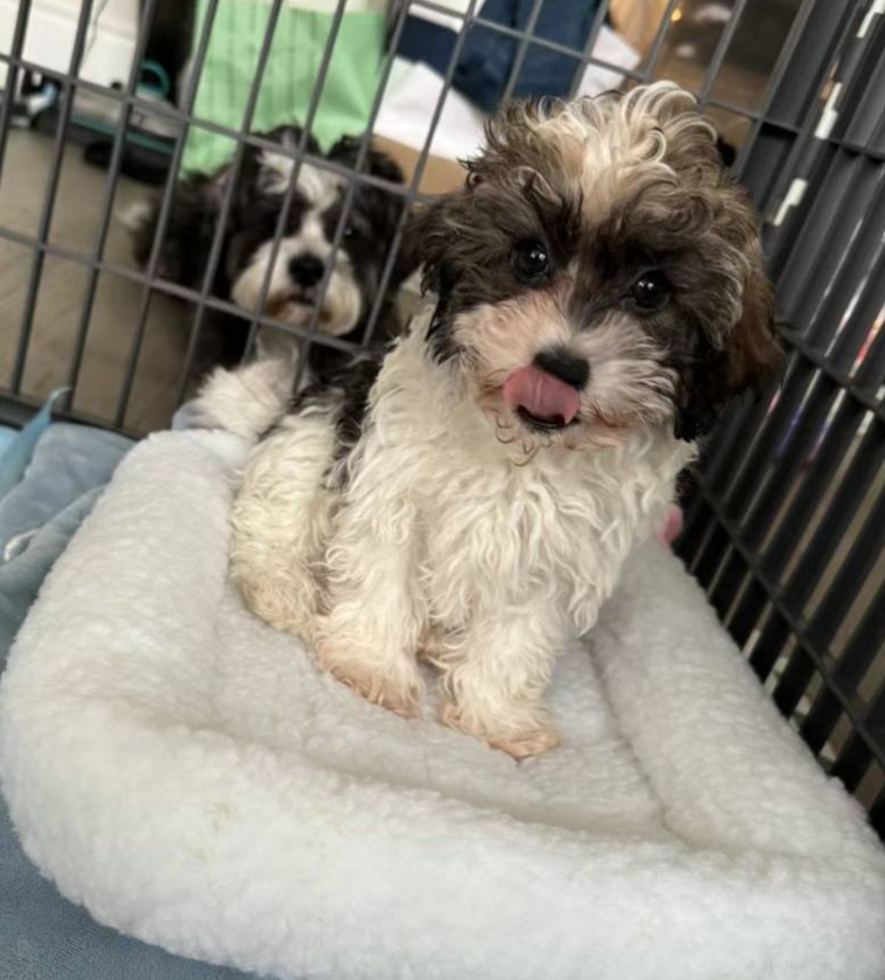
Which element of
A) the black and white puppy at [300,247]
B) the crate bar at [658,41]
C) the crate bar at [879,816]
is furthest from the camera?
the black and white puppy at [300,247]

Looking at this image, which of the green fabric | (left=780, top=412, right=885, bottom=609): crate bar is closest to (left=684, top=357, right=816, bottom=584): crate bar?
(left=780, top=412, right=885, bottom=609): crate bar

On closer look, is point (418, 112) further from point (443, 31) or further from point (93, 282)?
point (93, 282)

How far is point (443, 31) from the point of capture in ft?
8.15

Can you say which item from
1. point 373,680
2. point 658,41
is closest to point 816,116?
point 658,41

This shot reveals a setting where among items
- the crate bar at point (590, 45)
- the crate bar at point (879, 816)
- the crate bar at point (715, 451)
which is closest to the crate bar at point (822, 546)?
the crate bar at point (715, 451)

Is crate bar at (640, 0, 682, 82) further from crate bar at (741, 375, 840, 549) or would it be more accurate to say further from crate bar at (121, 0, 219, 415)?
crate bar at (121, 0, 219, 415)

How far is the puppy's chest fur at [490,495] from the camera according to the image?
1.66m

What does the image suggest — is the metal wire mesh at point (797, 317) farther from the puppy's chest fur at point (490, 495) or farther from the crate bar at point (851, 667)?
the puppy's chest fur at point (490, 495)

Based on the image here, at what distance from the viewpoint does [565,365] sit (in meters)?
1.41

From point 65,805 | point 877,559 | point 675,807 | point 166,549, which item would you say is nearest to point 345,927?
point 65,805

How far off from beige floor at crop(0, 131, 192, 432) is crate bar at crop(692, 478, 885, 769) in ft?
4.87

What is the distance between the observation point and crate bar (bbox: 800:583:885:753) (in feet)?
5.75

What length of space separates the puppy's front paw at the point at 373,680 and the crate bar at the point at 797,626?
763 mm

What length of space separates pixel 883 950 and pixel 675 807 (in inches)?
14.4
